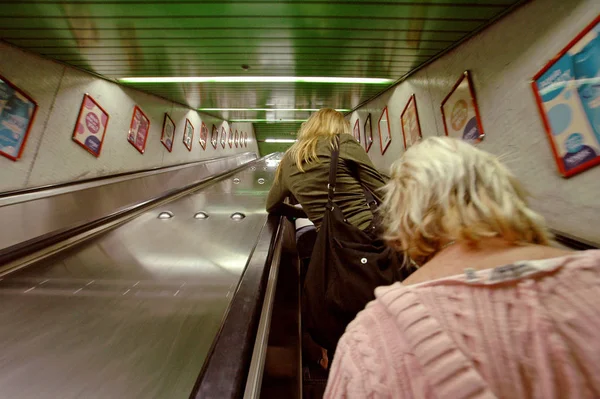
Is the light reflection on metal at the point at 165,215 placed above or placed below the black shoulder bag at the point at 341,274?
above

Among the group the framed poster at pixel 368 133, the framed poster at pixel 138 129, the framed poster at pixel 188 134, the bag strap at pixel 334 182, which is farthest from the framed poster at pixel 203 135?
the bag strap at pixel 334 182

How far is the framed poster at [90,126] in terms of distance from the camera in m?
4.08

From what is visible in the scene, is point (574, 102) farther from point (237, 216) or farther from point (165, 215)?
point (165, 215)

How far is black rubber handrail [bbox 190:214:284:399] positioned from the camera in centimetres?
70

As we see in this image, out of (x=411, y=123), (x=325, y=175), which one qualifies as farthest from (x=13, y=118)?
(x=411, y=123)

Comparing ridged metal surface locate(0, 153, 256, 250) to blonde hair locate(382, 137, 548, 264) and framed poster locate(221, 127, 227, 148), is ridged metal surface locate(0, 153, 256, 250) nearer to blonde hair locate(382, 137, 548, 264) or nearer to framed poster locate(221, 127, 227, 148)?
blonde hair locate(382, 137, 548, 264)

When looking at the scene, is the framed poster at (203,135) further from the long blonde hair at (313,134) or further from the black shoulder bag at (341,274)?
the black shoulder bag at (341,274)

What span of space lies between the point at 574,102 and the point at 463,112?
1.44 m

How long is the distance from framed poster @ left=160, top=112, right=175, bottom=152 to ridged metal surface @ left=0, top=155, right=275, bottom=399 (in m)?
4.99

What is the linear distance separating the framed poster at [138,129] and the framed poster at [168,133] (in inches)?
25.2

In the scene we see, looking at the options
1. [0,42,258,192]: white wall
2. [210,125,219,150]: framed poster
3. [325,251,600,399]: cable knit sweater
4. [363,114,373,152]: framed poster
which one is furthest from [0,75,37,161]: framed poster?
[210,125,219,150]: framed poster

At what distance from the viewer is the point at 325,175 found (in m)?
1.55

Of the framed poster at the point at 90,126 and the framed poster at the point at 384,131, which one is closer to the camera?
the framed poster at the point at 90,126

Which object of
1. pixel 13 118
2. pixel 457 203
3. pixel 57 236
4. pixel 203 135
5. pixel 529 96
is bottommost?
pixel 57 236
